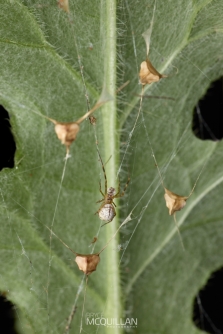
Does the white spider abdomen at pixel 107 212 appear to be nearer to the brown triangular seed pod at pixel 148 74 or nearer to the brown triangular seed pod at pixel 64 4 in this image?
the brown triangular seed pod at pixel 148 74

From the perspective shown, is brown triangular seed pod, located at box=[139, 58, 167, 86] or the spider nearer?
brown triangular seed pod, located at box=[139, 58, 167, 86]

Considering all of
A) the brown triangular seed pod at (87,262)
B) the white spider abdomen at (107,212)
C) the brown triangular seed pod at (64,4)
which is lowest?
the brown triangular seed pod at (87,262)

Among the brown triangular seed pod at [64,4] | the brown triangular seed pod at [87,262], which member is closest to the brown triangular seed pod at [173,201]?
the brown triangular seed pod at [87,262]

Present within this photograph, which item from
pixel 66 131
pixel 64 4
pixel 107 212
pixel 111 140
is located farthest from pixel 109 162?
pixel 64 4

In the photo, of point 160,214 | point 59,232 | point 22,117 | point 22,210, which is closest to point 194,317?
point 160,214

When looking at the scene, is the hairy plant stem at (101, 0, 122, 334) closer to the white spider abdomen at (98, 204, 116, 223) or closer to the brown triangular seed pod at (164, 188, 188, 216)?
the white spider abdomen at (98, 204, 116, 223)

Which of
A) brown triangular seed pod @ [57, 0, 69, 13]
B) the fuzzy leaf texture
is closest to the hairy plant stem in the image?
the fuzzy leaf texture

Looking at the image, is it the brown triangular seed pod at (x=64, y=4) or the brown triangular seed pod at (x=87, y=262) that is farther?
the brown triangular seed pod at (x=87, y=262)
